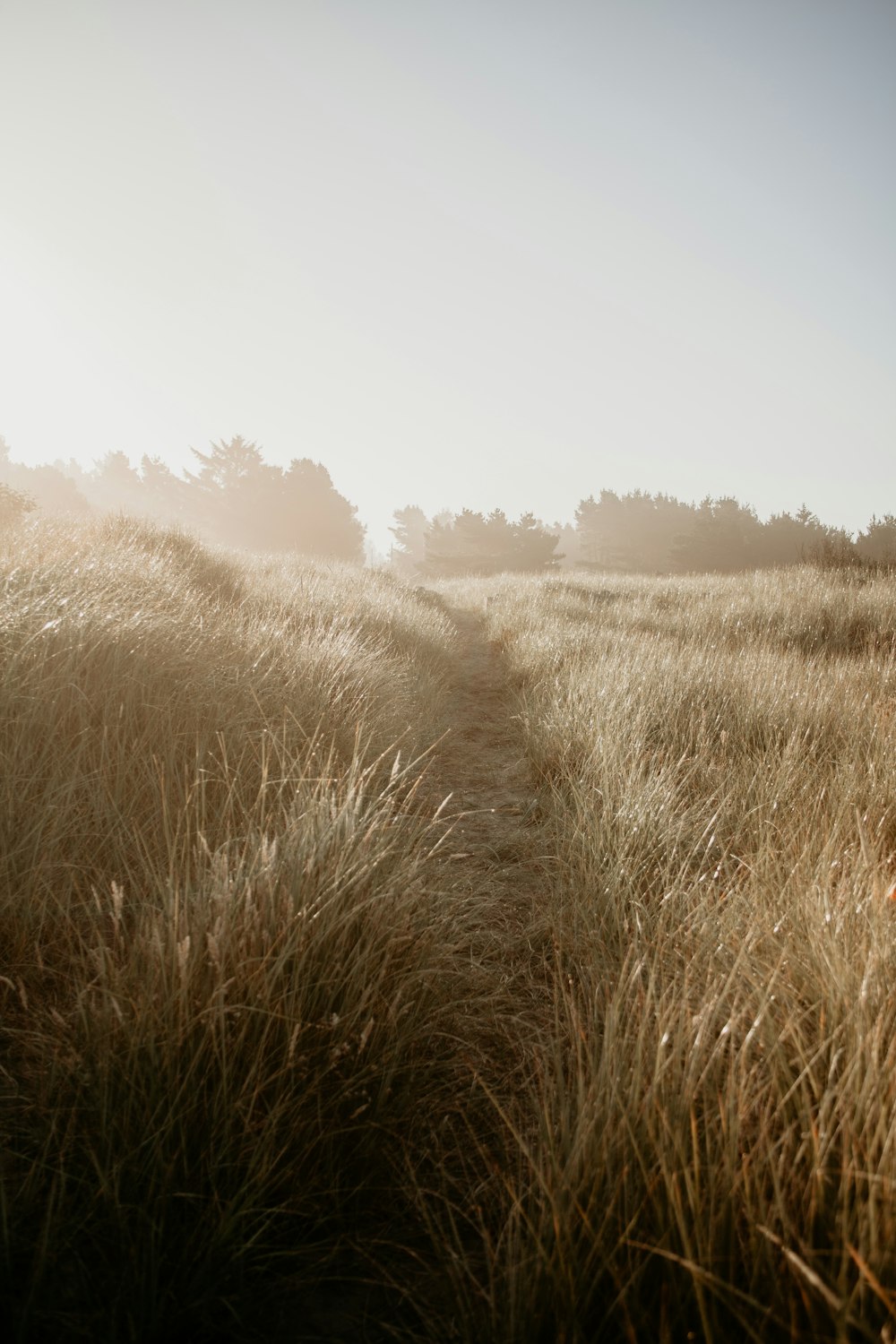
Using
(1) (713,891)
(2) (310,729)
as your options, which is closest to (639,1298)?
(1) (713,891)

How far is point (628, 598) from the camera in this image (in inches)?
482

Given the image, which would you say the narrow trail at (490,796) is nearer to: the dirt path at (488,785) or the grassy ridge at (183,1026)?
the dirt path at (488,785)

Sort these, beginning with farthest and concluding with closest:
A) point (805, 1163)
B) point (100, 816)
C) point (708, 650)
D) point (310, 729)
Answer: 1. point (708, 650)
2. point (310, 729)
3. point (100, 816)
4. point (805, 1163)

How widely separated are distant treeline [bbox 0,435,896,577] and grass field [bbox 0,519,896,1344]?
27199 millimetres

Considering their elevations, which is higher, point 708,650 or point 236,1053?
point 708,650

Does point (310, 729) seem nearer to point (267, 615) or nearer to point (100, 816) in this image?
point (100, 816)

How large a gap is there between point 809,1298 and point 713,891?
108 centimetres

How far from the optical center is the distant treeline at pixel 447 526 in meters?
28.2

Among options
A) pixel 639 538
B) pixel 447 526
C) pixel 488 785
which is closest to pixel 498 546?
pixel 447 526

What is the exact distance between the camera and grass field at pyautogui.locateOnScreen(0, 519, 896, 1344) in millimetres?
776

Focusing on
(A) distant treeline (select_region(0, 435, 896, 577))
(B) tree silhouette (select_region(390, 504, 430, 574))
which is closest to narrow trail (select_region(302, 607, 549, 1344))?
(A) distant treeline (select_region(0, 435, 896, 577))

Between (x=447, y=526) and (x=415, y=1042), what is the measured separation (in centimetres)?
3544

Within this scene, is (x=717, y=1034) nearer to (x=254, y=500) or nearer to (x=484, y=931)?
(x=484, y=931)

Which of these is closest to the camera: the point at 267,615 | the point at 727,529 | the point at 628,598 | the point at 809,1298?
the point at 809,1298
